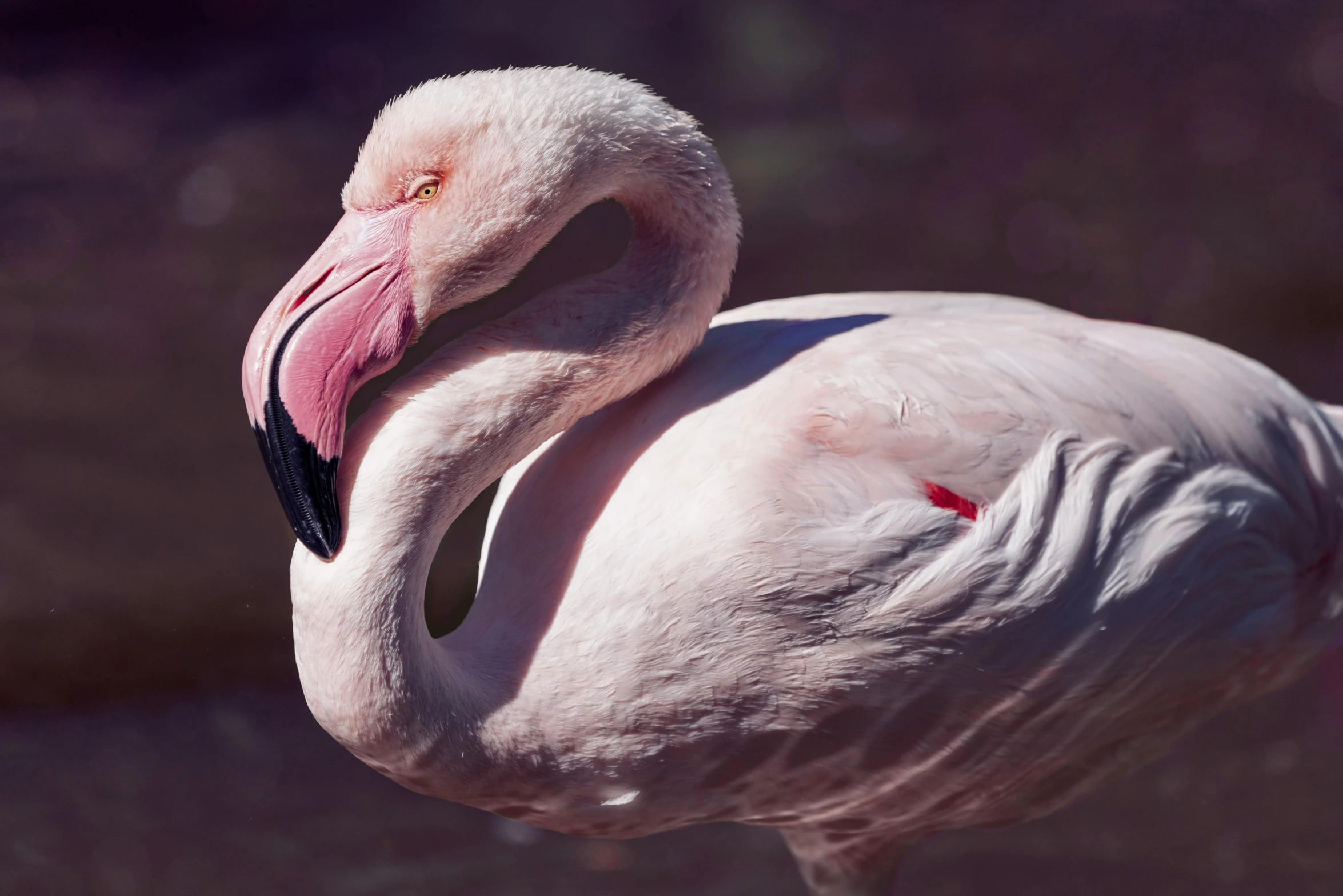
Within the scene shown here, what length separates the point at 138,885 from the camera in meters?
1.89

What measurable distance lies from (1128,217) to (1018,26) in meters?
0.52

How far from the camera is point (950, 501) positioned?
1029 mm

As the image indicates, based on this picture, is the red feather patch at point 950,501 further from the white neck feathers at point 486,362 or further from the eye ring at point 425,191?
the eye ring at point 425,191

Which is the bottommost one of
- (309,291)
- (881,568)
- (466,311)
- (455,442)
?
(466,311)

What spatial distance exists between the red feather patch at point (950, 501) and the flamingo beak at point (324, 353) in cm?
49

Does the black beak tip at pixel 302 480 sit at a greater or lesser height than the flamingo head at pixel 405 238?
lesser

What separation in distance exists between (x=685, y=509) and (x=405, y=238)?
334 millimetres

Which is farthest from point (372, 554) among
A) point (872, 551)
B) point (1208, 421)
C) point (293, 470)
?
point (1208, 421)

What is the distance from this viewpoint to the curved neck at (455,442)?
3.11 feet

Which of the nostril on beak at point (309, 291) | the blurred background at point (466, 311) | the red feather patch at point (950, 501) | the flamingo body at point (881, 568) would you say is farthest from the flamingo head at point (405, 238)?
the blurred background at point (466, 311)

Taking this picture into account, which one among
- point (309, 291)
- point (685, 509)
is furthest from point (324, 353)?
point (685, 509)

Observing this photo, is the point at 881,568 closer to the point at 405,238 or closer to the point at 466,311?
the point at 405,238

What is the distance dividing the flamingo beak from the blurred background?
1222 mm

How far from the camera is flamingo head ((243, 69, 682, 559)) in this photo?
92 centimetres
